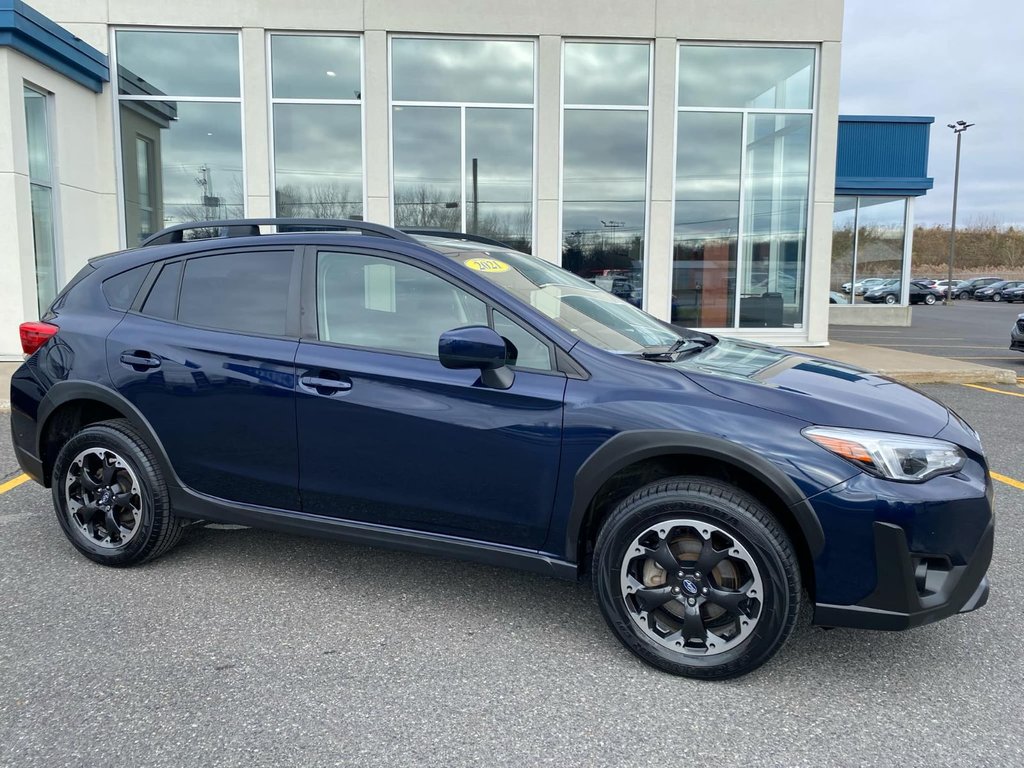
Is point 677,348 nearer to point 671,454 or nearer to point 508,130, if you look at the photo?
point 671,454

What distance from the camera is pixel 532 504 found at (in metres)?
3.01

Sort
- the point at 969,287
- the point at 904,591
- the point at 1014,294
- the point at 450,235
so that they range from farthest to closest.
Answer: the point at 969,287
the point at 1014,294
the point at 450,235
the point at 904,591

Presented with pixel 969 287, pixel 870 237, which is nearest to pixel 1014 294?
pixel 969 287

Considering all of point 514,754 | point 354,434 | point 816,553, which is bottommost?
point 514,754

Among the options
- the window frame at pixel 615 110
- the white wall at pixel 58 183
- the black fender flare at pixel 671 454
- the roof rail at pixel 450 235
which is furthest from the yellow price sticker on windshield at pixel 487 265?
the white wall at pixel 58 183

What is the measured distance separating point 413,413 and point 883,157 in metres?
23.2

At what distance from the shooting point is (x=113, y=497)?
3.77 m

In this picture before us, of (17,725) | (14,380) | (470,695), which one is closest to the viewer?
(17,725)

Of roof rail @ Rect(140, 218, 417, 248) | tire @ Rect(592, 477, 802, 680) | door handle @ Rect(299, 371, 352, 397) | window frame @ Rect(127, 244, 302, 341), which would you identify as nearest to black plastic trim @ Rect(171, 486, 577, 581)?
tire @ Rect(592, 477, 802, 680)

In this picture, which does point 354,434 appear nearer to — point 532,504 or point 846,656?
point 532,504

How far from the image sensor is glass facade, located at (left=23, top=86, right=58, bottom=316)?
34.4 ft

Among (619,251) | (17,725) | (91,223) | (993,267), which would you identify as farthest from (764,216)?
(993,267)

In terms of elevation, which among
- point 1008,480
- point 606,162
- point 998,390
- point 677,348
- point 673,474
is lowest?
point 1008,480

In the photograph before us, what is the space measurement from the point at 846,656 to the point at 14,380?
420cm
